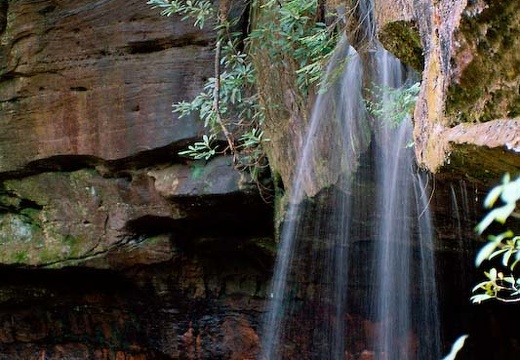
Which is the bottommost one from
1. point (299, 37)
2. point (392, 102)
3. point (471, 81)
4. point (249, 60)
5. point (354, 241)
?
point (471, 81)

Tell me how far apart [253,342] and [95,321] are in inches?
62.9

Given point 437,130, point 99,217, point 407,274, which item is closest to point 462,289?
point 407,274

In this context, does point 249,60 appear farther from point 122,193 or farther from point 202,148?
point 122,193

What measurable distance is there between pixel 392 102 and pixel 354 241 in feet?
4.89

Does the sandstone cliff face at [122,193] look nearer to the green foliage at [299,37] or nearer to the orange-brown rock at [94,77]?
the orange-brown rock at [94,77]

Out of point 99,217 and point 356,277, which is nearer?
point 356,277

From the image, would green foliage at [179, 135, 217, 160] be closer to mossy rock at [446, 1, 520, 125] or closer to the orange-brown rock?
the orange-brown rock

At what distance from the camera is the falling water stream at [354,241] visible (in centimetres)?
410

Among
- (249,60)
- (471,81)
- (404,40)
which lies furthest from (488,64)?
(249,60)

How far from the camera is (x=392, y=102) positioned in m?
Answer: 3.63

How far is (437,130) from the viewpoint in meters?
1.86

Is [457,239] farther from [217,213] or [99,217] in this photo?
[99,217]

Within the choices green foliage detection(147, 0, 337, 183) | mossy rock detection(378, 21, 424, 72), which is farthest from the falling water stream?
mossy rock detection(378, 21, 424, 72)

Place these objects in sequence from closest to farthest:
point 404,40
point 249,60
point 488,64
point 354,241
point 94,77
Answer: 1. point 488,64
2. point 404,40
3. point 249,60
4. point 354,241
5. point 94,77
